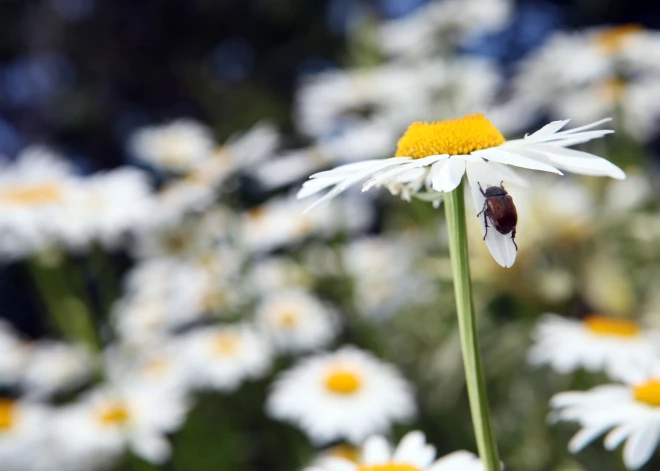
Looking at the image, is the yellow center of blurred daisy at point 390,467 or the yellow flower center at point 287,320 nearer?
the yellow center of blurred daisy at point 390,467

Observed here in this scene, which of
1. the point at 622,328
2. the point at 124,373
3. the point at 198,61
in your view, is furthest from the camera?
the point at 198,61

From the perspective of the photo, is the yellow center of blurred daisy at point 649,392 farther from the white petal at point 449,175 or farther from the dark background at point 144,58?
the dark background at point 144,58

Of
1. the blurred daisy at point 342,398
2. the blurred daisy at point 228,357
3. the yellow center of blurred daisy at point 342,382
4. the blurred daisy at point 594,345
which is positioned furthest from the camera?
the blurred daisy at point 228,357

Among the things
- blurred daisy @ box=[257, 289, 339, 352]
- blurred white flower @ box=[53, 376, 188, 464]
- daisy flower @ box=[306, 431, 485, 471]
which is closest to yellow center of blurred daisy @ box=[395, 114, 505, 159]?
daisy flower @ box=[306, 431, 485, 471]

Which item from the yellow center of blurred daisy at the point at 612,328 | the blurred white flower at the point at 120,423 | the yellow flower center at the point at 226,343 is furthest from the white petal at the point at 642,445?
the yellow flower center at the point at 226,343

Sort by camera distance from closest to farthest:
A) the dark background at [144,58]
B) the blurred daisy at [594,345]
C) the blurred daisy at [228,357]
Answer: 1. the blurred daisy at [594,345]
2. the blurred daisy at [228,357]
3. the dark background at [144,58]

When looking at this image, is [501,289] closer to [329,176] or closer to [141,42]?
[329,176]

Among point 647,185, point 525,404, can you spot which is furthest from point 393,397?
point 647,185
